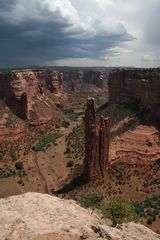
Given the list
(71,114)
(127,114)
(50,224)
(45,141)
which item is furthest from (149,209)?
(71,114)

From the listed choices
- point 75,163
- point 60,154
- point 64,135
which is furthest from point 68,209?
point 64,135

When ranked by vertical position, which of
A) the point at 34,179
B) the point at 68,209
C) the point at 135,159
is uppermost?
the point at 68,209

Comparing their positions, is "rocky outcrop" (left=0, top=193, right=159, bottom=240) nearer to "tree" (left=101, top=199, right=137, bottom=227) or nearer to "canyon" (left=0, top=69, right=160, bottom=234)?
"tree" (left=101, top=199, right=137, bottom=227)

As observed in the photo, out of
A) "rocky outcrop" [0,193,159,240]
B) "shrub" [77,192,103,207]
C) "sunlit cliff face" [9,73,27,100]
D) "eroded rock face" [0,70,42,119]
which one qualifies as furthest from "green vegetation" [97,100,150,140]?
"rocky outcrop" [0,193,159,240]

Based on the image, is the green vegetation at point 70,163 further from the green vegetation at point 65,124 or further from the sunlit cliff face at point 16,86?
the green vegetation at point 65,124

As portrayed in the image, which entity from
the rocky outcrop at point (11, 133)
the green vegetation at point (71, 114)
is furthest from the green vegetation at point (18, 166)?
the green vegetation at point (71, 114)

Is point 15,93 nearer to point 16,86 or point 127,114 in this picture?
point 16,86

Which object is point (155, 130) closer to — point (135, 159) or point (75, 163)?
point (135, 159)
